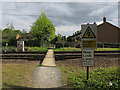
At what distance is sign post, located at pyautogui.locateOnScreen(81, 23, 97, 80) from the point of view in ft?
13.5

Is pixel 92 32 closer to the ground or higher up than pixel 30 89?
higher up

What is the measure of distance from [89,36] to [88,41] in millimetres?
232

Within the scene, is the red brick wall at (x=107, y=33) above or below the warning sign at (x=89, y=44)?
above

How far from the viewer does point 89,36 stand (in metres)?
4.15

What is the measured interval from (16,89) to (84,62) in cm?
309

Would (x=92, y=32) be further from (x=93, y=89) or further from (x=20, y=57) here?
(x=20, y=57)

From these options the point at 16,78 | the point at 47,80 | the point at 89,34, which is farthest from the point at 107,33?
the point at 16,78

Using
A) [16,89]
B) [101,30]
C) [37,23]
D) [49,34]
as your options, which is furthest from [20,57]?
[101,30]

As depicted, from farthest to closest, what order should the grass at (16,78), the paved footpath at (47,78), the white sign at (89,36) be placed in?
the paved footpath at (47,78), the white sign at (89,36), the grass at (16,78)

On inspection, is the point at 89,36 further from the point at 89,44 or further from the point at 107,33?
the point at 107,33

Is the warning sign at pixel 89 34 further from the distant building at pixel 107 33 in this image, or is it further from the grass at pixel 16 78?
the distant building at pixel 107 33

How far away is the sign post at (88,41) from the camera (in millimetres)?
4113

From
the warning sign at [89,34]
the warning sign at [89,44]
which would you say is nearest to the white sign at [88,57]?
the warning sign at [89,44]

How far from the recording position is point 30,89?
12.2 feet
